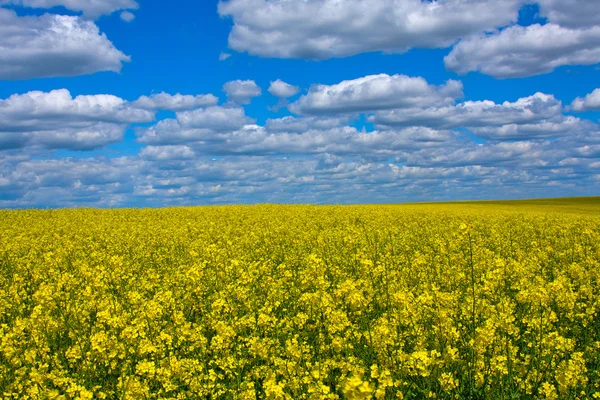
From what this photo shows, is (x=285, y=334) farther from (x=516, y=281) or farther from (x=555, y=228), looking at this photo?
(x=555, y=228)

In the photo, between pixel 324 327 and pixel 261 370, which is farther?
pixel 324 327

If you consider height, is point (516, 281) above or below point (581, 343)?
above

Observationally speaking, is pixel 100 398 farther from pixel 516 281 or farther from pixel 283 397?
pixel 516 281

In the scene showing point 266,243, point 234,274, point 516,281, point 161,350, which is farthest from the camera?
point 266,243

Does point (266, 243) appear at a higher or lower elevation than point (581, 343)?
higher

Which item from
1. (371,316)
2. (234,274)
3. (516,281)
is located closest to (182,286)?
(234,274)

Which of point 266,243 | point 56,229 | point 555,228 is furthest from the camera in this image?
point 56,229

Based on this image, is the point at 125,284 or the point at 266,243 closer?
the point at 125,284

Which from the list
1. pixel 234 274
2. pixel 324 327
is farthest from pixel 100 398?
pixel 234 274

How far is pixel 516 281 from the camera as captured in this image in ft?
29.0

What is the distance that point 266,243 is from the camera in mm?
14633

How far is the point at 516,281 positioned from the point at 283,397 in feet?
20.3

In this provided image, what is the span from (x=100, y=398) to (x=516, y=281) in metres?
7.24

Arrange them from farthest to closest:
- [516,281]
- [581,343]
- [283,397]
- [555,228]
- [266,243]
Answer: [555,228] < [266,243] < [516,281] < [581,343] < [283,397]
